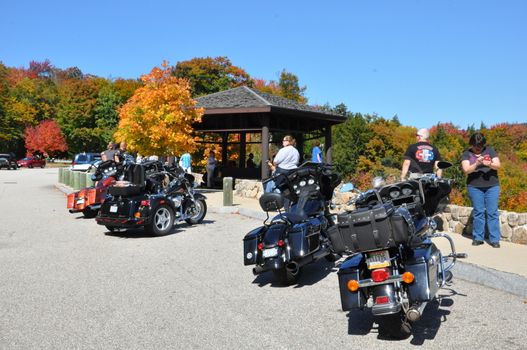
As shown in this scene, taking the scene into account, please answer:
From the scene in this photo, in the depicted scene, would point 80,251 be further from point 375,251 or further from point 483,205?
point 483,205

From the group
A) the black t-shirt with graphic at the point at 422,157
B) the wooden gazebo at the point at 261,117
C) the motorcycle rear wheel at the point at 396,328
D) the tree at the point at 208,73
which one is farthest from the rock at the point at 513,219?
the tree at the point at 208,73

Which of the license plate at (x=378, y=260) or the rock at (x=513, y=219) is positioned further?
the rock at (x=513, y=219)

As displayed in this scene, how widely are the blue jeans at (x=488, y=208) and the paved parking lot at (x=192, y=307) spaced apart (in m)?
1.76

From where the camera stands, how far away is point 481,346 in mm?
4160

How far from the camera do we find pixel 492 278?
6020 mm

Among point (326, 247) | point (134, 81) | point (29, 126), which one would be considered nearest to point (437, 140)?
point (326, 247)

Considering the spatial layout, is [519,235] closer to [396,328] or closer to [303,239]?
[303,239]

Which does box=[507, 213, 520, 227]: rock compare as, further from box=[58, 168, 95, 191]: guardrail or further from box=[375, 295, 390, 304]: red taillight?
box=[58, 168, 95, 191]: guardrail

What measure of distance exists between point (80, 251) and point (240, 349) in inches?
202

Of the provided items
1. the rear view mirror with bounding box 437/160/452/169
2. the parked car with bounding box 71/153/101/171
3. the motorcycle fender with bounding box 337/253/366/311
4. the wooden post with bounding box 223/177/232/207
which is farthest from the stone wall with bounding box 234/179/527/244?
the parked car with bounding box 71/153/101/171

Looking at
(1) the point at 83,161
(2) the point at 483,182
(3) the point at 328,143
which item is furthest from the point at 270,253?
(1) the point at 83,161

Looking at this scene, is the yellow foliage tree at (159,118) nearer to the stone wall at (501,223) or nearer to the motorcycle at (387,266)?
the stone wall at (501,223)

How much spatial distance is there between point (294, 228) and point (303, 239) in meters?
0.18

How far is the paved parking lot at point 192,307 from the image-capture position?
14.4 ft
